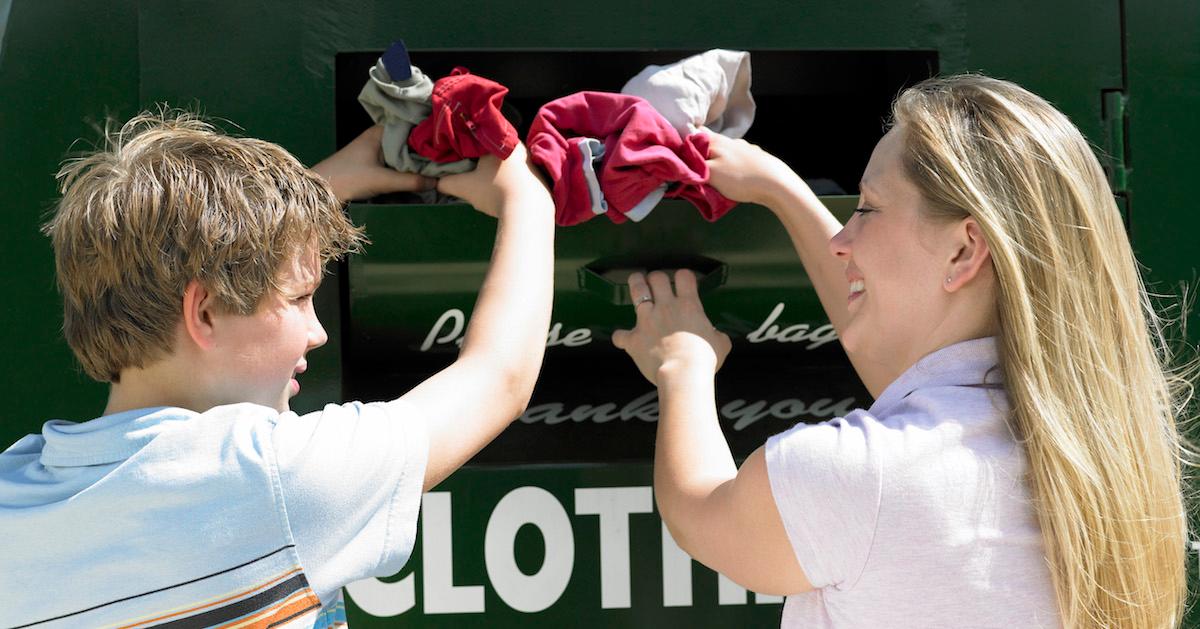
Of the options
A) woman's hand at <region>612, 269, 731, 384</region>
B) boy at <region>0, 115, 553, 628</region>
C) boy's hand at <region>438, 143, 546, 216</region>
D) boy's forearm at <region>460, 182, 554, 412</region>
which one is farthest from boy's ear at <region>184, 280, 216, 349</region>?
woman's hand at <region>612, 269, 731, 384</region>

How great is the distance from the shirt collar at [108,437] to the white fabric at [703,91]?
73 cm

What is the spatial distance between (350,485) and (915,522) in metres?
0.49

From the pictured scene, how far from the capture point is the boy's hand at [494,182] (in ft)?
4.66

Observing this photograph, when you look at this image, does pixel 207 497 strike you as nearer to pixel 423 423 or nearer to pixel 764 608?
pixel 423 423

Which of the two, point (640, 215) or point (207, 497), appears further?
point (640, 215)

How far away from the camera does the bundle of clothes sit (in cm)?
143

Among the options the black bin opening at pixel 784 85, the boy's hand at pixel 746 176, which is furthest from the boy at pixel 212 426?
the black bin opening at pixel 784 85

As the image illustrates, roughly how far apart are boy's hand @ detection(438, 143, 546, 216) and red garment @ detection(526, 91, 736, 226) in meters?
0.02

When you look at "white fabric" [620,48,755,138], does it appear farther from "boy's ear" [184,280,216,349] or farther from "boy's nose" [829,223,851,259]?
"boy's ear" [184,280,216,349]

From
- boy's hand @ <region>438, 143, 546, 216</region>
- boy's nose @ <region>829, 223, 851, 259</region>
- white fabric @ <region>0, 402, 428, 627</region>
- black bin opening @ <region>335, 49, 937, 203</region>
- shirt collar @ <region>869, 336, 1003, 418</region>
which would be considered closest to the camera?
white fabric @ <region>0, 402, 428, 627</region>

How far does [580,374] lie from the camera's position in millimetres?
1821

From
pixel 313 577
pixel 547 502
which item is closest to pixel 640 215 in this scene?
pixel 547 502

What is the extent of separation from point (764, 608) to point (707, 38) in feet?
2.60

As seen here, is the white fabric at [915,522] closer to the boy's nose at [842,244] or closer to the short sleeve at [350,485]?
the boy's nose at [842,244]
